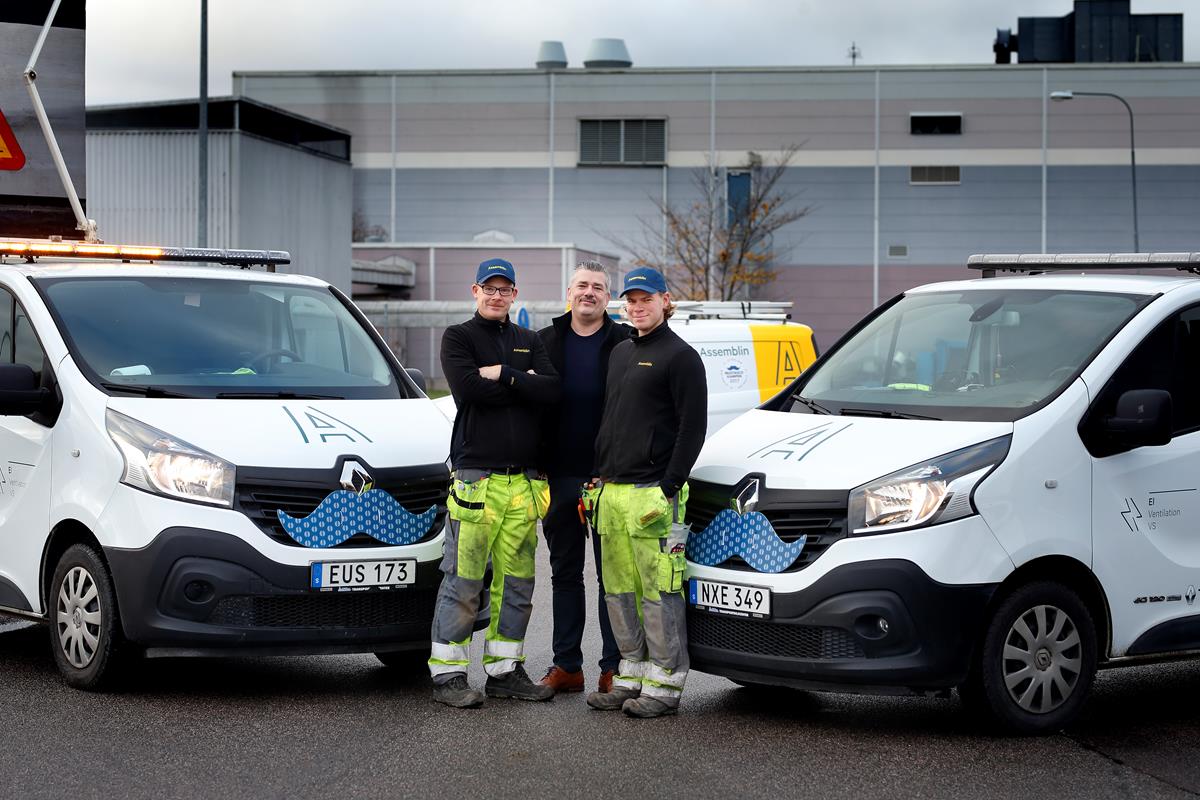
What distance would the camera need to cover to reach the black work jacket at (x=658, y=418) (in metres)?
6.47

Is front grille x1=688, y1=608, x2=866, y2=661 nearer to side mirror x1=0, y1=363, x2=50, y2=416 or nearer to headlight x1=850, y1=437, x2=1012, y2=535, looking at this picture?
headlight x1=850, y1=437, x2=1012, y2=535

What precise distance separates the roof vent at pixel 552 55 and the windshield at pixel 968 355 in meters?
52.5

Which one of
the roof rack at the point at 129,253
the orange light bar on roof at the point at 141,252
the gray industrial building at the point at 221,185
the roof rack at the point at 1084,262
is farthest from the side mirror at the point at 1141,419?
the gray industrial building at the point at 221,185

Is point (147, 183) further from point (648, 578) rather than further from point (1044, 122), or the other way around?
point (1044, 122)

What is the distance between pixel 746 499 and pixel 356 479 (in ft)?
5.50

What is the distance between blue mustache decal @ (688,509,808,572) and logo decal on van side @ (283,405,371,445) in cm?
157

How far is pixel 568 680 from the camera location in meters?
7.14

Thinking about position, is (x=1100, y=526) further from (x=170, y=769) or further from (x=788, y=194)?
(x=788, y=194)

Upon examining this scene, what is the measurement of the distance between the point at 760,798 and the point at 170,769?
6.81ft

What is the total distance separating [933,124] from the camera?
53031mm

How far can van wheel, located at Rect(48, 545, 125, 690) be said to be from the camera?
667 cm

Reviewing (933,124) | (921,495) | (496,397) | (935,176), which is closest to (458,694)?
(496,397)

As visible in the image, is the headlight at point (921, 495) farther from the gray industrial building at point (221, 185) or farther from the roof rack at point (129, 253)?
the gray industrial building at point (221, 185)

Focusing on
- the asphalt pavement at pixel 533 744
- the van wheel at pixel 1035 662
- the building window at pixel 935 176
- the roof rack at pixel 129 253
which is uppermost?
the building window at pixel 935 176
